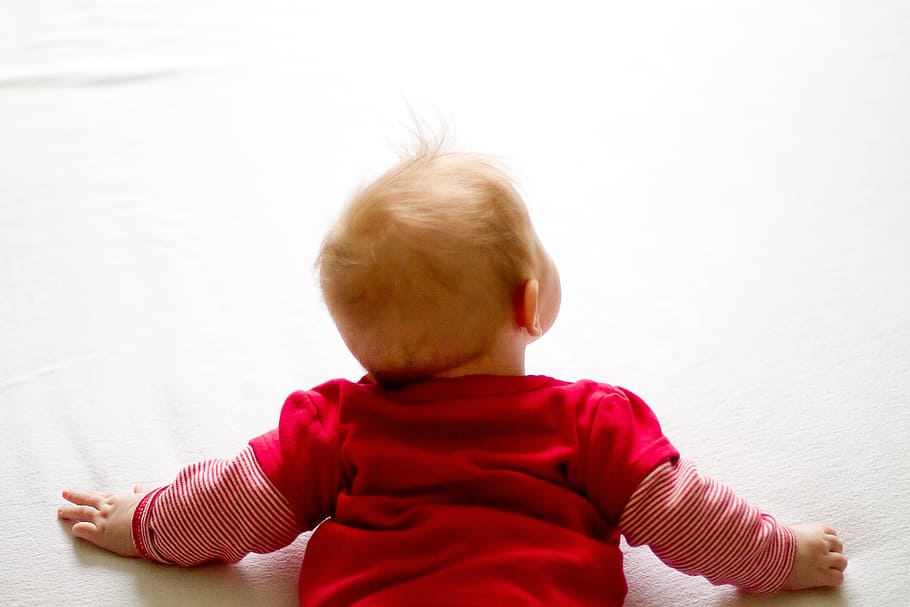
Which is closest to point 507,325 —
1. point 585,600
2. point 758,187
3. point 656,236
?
point 585,600

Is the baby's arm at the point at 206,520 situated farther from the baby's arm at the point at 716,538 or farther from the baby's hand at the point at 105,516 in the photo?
the baby's arm at the point at 716,538

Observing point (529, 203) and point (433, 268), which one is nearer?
point (433, 268)

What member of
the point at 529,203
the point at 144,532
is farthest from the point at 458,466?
the point at 529,203

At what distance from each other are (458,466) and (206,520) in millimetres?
236

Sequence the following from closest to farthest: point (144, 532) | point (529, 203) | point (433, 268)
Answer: point (433, 268) < point (144, 532) < point (529, 203)

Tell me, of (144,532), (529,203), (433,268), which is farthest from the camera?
(529,203)

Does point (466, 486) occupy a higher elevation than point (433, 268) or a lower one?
lower

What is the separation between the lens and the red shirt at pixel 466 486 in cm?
89

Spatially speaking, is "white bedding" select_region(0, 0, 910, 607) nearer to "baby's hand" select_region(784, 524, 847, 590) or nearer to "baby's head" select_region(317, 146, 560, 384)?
"baby's hand" select_region(784, 524, 847, 590)

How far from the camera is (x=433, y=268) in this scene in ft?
2.95

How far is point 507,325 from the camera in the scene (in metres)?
0.95

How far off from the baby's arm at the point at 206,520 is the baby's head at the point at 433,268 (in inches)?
5.8

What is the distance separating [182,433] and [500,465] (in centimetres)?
38

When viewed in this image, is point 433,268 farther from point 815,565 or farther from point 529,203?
point 529,203
